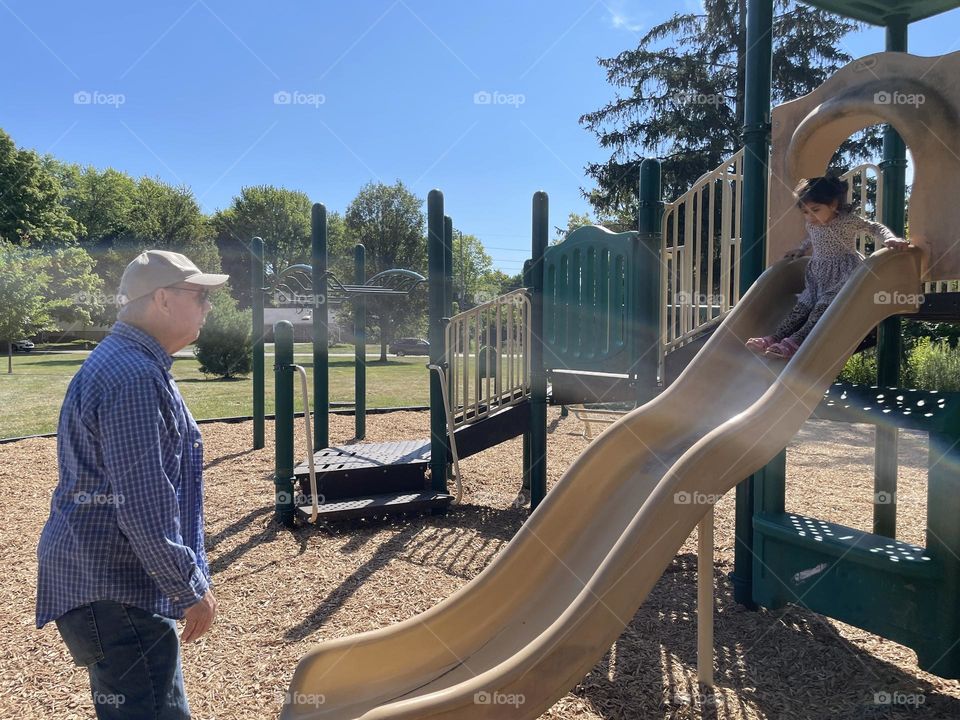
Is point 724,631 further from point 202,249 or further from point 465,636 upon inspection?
point 202,249

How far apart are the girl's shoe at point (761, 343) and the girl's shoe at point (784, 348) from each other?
0.18ft

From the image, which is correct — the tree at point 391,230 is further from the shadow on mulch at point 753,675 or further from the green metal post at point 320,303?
the shadow on mulch at point 753,675

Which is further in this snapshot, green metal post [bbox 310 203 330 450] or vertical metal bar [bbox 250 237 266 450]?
vertical metal bar [bbox 250 237 266 450]

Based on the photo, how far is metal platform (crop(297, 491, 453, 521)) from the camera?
5836mm

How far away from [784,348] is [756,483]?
982mm

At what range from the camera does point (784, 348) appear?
11.9ft

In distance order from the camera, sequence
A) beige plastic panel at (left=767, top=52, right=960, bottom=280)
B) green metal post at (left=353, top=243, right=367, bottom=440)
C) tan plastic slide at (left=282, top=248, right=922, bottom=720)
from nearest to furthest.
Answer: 1. tan plastic slide at (left=282, top=248, right=922, bottom=720)
2. beige plastic panel at (left=767, top=52, right=960, bottom=280)
3. green metal post at (left=353, top=243, right=367, bottom=440)

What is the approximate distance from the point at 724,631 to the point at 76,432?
11.8 ft

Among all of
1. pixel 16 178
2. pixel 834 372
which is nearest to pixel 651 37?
pixel 834 372

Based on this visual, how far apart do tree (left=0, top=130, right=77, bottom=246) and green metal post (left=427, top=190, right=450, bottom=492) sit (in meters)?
37.2

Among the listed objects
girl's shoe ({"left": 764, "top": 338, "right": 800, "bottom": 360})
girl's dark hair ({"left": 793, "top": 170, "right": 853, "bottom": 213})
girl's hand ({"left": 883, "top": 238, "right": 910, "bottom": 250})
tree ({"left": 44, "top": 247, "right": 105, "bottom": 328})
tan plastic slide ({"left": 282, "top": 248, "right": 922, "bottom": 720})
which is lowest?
tan plastic slide ({"left": 282, "top": 248, "right": 922, "bottom": 720})

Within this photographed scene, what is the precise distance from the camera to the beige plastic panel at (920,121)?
11.3 ft

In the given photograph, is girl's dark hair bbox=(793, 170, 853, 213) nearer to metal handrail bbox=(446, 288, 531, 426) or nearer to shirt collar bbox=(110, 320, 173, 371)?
metal handrail bbox=(446, 288, 531, 426)

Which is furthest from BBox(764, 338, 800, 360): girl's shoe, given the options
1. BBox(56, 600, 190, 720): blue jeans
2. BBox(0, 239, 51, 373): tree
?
BBox(0, 239, 51, 373): tree
